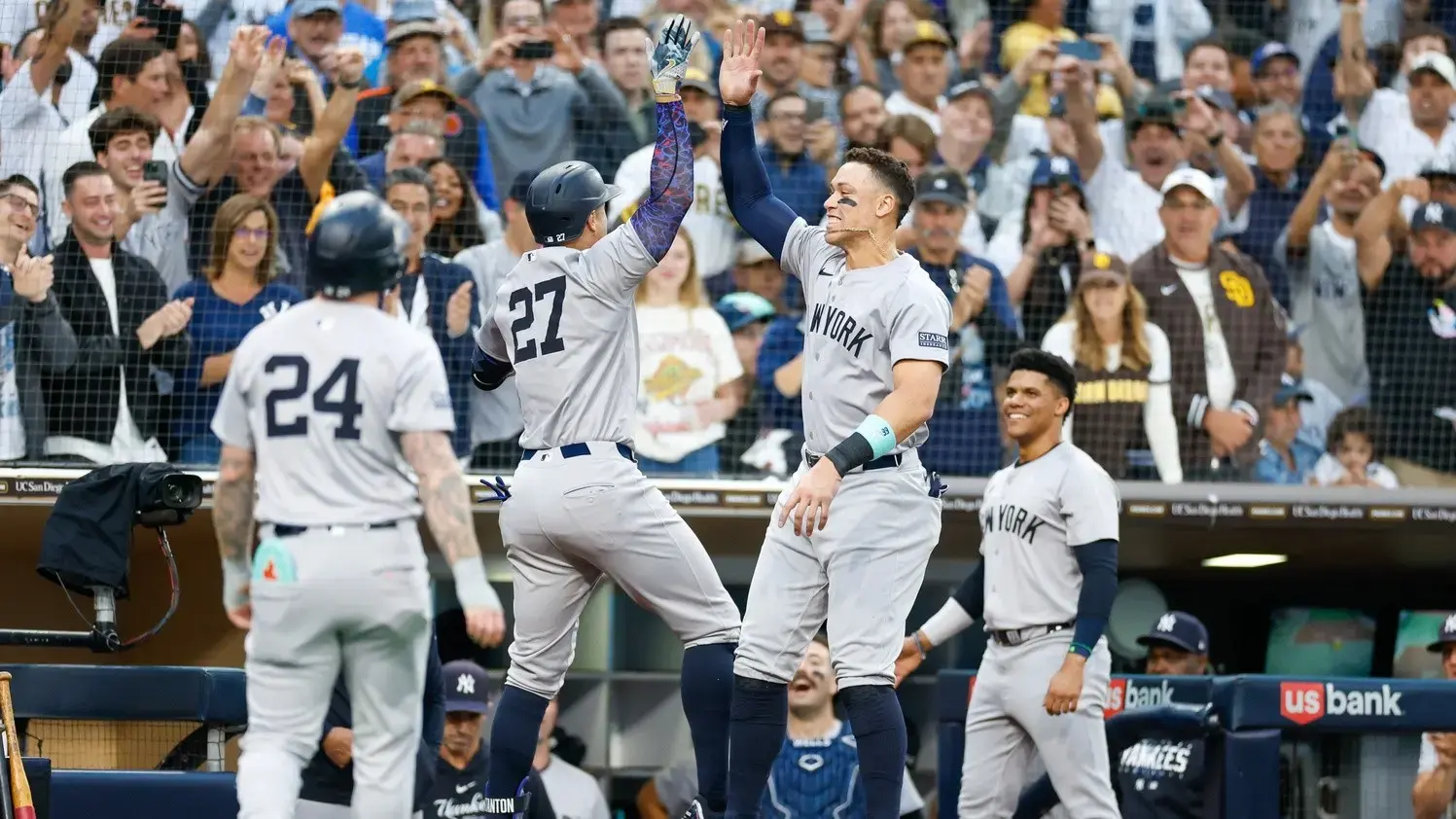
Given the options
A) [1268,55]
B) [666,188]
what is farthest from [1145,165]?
[666,188]

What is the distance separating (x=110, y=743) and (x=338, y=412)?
2.40m

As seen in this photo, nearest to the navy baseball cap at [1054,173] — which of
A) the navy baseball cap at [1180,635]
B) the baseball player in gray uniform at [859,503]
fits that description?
the navy baseball cap at [1180,635]

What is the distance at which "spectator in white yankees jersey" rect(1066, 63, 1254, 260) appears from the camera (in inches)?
383

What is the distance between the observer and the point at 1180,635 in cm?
795

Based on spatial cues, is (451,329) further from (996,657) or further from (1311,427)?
(1311,427)

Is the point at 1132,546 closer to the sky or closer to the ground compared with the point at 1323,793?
closer to the sky

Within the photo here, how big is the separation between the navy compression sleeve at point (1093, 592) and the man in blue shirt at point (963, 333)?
109 inches

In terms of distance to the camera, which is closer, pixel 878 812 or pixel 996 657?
pixel 878 812

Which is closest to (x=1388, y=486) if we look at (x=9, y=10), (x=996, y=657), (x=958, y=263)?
(x=958, y=263)

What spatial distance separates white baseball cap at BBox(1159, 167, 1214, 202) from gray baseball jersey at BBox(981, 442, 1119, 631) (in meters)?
3.45

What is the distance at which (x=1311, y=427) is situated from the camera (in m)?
9.55

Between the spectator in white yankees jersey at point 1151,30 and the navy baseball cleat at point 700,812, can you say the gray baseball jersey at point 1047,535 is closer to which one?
the navy baseball cleat at point 700,812

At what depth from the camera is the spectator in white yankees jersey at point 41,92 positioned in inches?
337

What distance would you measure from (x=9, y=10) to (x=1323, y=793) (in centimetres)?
698
